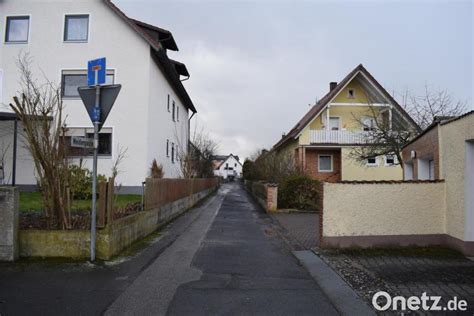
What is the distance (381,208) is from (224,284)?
4.15 m

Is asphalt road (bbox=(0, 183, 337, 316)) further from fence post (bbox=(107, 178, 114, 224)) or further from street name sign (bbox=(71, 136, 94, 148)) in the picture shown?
street name sign (bbox=(71, 136, 94, 148))

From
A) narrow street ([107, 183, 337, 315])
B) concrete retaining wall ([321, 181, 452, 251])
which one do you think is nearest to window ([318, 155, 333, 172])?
narrow street ([107, 183, 337, 315])

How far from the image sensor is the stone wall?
6656 mm

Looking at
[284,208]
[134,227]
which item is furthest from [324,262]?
[284,208]

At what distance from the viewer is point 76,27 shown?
19.5 metres

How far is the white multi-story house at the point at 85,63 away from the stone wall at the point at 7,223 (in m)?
12.2

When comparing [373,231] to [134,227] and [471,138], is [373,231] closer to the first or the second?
[471,138]

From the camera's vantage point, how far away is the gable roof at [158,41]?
18.8 meters

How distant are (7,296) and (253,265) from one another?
3.86 meters

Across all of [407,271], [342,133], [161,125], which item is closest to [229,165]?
[342,133]

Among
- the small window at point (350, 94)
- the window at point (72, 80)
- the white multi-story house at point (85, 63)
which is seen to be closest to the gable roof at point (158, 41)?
the white multi-story house at point (85, 63)

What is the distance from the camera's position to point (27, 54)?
18.3 meters

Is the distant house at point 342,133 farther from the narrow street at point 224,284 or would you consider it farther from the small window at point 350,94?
the narrow street at point 224,284

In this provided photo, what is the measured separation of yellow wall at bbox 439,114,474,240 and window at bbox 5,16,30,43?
1958 centimetres
